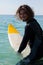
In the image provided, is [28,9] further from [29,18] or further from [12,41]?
[12,41]

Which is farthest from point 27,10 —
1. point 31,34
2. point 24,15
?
point 31,34

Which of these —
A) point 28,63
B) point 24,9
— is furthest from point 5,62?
point 24,9

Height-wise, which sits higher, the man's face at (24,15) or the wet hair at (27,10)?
the wet hair at (27,10)

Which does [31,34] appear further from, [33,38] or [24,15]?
[24,15]

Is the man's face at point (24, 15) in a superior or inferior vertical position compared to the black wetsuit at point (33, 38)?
superior

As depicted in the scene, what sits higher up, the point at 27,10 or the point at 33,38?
the point at 27,10

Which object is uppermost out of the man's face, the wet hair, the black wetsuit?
the wet hair

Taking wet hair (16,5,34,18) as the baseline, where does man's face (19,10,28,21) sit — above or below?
below

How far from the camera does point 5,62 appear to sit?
4242 mm

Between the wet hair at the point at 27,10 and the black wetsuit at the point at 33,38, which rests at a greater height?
the wet hair at the point at 27,10

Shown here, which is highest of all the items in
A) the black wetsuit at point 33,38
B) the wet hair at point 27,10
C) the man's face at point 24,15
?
the wet hair at point 27,10

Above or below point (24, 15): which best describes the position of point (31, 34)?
below

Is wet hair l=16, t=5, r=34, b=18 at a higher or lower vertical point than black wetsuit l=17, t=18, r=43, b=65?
higher

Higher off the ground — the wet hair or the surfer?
the wet hair
